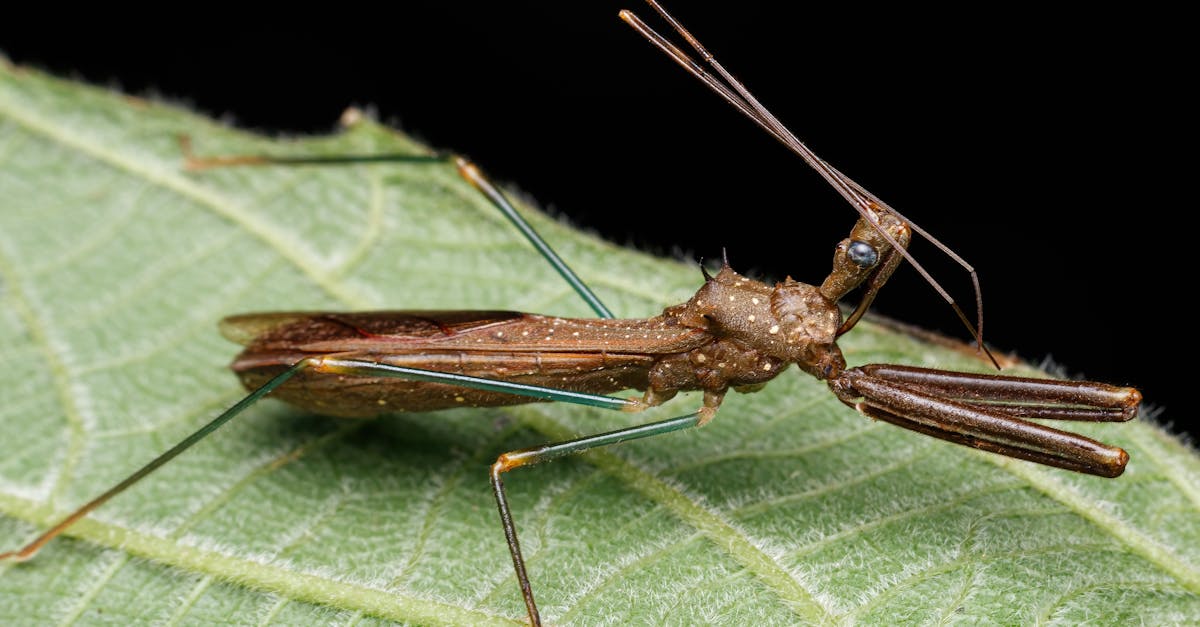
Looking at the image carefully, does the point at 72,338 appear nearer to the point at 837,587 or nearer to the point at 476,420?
the point at 476,420

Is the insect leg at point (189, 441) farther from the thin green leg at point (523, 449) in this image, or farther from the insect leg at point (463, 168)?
the insect leg at point (463, 168)

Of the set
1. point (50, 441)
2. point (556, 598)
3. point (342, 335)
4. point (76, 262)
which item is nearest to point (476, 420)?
point (342, 335)

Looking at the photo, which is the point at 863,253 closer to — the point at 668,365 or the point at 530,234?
the point at 668,365

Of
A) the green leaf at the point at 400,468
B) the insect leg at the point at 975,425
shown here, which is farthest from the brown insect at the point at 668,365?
the green leaf at the point at 400,468

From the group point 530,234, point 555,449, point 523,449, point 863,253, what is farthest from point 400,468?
point 863,253

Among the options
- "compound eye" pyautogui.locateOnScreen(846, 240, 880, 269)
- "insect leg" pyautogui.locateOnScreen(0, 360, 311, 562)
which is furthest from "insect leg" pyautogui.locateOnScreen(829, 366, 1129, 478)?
"insect leg" pyautogui.locateOnScreen(0, 360, 311, 562)

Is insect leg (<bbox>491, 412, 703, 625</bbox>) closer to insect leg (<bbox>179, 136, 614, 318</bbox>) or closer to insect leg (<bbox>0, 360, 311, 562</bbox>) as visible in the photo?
insect leg (<bbox>179, 136, 614, 318</bbox>)
